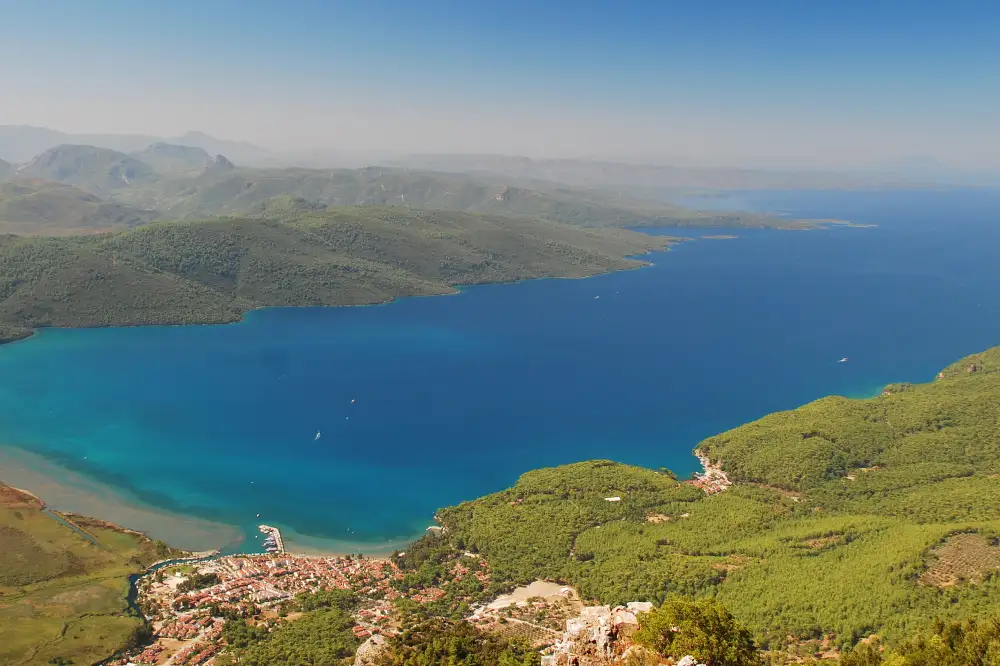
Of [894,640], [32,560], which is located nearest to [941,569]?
[894,640]

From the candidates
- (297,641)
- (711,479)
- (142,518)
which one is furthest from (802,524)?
(142,518)

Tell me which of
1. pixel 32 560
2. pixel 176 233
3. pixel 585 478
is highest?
pixel 176 233

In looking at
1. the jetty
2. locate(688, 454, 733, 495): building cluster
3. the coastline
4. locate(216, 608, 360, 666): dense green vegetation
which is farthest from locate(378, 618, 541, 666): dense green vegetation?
locate(688, 454, 733, 495): building cluster

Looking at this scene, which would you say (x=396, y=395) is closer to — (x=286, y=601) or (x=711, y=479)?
(x=711, y=479)

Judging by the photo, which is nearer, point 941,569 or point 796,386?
point 941,569

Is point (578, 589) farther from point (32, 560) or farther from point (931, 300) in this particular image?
point (931, 300)

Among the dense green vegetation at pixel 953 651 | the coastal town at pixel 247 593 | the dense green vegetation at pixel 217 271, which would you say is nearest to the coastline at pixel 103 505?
the coastal town at pixel 247 593

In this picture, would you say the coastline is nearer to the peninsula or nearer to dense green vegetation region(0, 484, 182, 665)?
dense green vegetation region(0, 484, 182, 665)

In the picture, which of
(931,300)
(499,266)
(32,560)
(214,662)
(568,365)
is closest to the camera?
(214,662)
